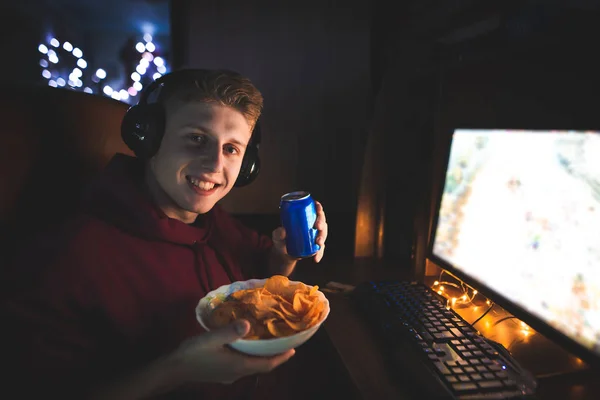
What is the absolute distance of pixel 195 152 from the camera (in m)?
0.87

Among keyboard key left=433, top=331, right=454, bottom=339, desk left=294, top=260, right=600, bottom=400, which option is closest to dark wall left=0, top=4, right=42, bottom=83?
desk left=294, top=260, right=600, bottom=400

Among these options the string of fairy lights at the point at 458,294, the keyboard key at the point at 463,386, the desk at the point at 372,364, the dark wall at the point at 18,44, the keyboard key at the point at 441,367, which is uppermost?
the dark wall at the point at 18,44

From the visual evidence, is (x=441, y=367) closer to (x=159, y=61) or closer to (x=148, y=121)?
(x=148, y=121)

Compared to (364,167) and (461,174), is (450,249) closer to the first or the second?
(461,174)

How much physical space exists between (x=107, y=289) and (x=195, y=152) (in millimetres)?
356

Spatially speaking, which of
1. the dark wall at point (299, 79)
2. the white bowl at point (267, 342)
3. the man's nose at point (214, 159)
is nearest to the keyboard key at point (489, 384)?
the white bowl at point (267, 342)

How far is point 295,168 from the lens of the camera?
1.74 metres

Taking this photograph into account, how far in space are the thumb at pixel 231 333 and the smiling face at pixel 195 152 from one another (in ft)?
1.28

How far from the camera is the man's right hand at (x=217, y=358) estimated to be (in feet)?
1.92

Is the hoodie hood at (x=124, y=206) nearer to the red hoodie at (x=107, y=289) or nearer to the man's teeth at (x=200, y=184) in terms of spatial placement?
the red hoodie at (x=107, y=289)

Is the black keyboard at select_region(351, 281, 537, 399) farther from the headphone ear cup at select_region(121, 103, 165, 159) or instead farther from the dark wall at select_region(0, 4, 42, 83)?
the dark wall at select_region(0, 4, 42, 83)

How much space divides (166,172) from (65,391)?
478 millimetres

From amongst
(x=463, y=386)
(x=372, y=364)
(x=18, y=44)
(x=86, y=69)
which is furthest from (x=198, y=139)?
(x=86, y=69)

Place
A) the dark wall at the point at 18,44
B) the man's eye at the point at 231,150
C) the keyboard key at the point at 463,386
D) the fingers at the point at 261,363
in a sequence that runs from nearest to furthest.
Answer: the keyboard key at the point at 463,386
the fingers at the point at 261,363
the man's eye at the point at 231,150
the dark wall at the point at 18,44
